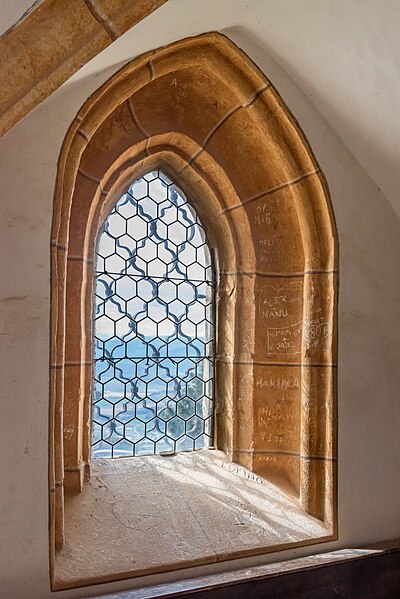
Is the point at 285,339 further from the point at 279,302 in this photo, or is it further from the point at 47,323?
the point at 47,323

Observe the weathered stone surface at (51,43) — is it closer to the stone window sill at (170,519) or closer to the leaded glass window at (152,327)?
the leaded glass window at (152,327)

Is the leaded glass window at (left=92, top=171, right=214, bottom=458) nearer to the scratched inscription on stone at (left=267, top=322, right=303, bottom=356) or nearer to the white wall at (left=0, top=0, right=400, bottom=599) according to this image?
the scratched inscription on stone at (left=267, top=322, right=303, bottom=356)

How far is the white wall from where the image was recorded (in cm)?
170

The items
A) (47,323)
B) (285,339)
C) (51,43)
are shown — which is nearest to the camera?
(51,43)

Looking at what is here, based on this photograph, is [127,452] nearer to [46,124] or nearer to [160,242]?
[160,242]

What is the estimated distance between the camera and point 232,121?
2.38 metres

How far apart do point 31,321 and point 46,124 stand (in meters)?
0.60

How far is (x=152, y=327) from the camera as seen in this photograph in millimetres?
2459

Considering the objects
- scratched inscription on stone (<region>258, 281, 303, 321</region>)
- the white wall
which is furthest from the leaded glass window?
the white wall

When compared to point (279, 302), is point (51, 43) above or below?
above

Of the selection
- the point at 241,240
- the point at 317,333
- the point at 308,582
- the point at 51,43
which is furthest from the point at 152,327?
the point at 51,43

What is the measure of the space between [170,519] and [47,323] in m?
0.86

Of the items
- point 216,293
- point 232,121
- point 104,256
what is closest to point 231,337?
point 216,293

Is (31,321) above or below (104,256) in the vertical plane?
below
